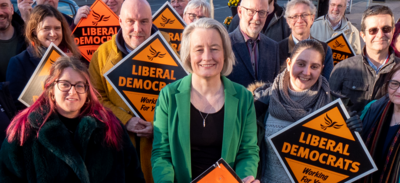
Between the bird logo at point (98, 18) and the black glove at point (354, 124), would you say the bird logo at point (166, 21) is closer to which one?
the bird logo at point (98, 18)

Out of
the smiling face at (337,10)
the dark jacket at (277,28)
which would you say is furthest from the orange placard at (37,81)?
the smiling face at (337,10)

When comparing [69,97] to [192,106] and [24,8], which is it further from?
[24,8]

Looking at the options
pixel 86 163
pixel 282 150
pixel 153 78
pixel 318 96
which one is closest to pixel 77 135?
pixel 86 163

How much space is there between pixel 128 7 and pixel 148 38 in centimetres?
37

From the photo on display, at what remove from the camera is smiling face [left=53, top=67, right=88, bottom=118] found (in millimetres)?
2336

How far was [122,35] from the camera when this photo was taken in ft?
10.8

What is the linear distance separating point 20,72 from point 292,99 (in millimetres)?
2357

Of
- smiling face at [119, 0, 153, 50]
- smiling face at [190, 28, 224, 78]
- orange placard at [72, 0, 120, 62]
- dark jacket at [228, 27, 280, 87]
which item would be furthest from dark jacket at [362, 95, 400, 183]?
orange placard at [72, 0, 120, 62]

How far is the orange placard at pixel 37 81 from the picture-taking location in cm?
307

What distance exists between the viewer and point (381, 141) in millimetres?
2711

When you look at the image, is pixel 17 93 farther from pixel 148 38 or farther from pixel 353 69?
pixel 353 69

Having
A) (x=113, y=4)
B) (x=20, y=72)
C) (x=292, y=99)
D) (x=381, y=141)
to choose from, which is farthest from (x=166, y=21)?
(x=381, y=141)

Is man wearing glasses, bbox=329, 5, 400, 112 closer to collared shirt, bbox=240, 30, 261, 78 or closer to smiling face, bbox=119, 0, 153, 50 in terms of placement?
collared shirt, bbox=240, 30, 261, 78

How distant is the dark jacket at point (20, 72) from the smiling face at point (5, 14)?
0.77 metres
